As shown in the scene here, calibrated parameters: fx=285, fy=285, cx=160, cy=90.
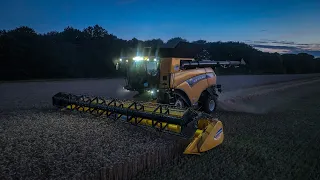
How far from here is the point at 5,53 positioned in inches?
1082

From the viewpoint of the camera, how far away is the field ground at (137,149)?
4.61 meters

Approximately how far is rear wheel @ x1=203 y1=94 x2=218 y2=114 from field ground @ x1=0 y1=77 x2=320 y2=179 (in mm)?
1596

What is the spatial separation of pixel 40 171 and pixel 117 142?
1903mm

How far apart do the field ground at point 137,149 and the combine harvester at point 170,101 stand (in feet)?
0.95

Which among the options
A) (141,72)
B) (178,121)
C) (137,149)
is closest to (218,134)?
(178,121)

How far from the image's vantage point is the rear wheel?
10.3 meters

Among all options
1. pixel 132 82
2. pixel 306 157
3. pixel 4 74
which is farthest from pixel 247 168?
pixel 4 74

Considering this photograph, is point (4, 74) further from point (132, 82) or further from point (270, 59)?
point (270, 59)

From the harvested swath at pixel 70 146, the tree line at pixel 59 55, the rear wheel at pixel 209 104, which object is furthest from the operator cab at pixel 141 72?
the tree line at pixel 59 55

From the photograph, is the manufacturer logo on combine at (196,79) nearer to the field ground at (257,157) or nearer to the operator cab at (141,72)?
the operator cab at (141,72)

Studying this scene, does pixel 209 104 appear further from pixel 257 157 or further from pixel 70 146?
pixel 70 146

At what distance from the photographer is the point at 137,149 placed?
18.4 feet

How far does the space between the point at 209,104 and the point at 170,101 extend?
233 cm

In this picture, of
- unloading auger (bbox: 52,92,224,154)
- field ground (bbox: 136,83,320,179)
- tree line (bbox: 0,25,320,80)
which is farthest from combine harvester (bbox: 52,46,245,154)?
tree line (bbox: 0,25,320,80)
